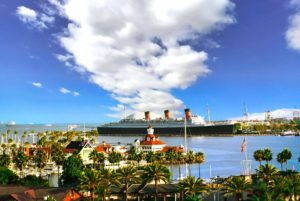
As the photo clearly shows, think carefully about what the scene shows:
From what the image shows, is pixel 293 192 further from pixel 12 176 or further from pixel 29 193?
pixel 12 176

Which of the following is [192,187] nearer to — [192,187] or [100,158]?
[192,187]

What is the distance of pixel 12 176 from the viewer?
77312 millimetres

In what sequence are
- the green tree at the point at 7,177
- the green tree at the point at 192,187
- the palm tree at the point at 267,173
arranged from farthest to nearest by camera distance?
1. the green tree at the point at 7,177
2. the palm tree at the point at 267,173
3. the green tree at the point at 192,187

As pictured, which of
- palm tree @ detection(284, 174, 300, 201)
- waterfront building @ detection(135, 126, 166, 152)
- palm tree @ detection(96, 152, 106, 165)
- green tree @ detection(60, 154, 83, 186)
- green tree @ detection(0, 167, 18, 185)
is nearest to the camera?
palm tree @ detection(284, 174, 300, 201)

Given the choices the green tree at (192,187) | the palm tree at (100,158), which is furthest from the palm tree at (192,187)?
the palm tree at (100,158)

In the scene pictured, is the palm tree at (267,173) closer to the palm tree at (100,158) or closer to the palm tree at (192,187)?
the palm tree at (192,187)

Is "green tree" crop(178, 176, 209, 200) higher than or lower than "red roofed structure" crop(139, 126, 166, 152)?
lower

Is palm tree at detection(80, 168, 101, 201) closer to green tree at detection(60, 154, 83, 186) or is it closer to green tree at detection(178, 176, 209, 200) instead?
green tree at detection(178, 176, 209, 200)

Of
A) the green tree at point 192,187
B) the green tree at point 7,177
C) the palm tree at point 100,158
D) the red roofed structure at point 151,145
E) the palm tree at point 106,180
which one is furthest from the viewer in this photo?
the red roofed structure at point 151,145

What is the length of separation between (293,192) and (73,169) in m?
50.2

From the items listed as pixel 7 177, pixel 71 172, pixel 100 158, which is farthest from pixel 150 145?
pixel 7 177

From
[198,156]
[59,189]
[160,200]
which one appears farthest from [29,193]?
[198,156]

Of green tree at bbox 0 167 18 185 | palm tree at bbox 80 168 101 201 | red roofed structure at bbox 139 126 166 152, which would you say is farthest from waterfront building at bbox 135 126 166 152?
palm tree at bbox 80 168 101 201

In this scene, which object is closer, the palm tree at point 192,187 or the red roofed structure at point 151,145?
the palm tree at point 192,187
